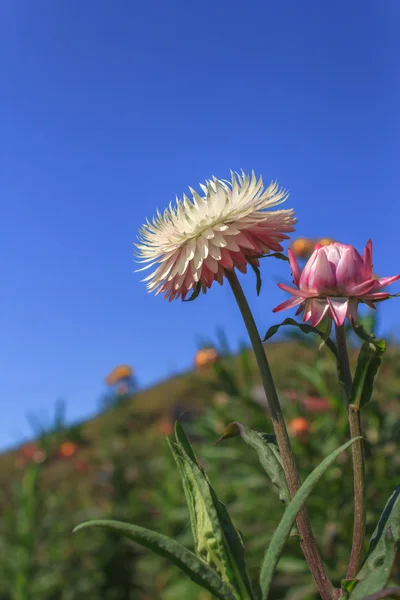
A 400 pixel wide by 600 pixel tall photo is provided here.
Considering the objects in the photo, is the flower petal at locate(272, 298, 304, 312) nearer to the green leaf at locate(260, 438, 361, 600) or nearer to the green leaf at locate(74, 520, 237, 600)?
the green leaf at locate(260, 438, 361, 600)

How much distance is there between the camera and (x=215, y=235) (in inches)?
46.1

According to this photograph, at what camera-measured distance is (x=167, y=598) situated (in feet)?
12.6

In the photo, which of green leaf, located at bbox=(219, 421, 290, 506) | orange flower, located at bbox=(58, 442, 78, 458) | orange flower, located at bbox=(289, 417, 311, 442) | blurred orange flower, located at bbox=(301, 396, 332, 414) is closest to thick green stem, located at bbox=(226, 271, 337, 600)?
green leaf, located at bbox=(219, 421, 290, 506)

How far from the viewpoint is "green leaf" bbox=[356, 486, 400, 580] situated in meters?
0.87

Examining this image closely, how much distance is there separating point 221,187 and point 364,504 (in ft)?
2.14

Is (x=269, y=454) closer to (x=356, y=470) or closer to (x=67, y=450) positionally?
(x=356, y=470)

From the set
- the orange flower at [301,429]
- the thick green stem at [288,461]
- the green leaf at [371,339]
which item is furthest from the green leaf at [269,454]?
the orange flower at [301,429]

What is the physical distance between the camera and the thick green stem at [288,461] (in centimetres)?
91

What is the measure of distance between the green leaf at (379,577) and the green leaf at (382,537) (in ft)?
0.09

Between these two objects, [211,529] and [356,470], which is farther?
[356,470]

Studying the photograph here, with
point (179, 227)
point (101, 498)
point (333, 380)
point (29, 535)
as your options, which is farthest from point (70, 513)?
point (179, 227)

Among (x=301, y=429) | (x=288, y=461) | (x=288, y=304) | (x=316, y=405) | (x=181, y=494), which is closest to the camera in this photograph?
(x=288, y=461)

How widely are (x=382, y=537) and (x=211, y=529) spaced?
9.8 inches

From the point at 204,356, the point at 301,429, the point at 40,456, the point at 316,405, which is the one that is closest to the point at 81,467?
the point at 40,456
